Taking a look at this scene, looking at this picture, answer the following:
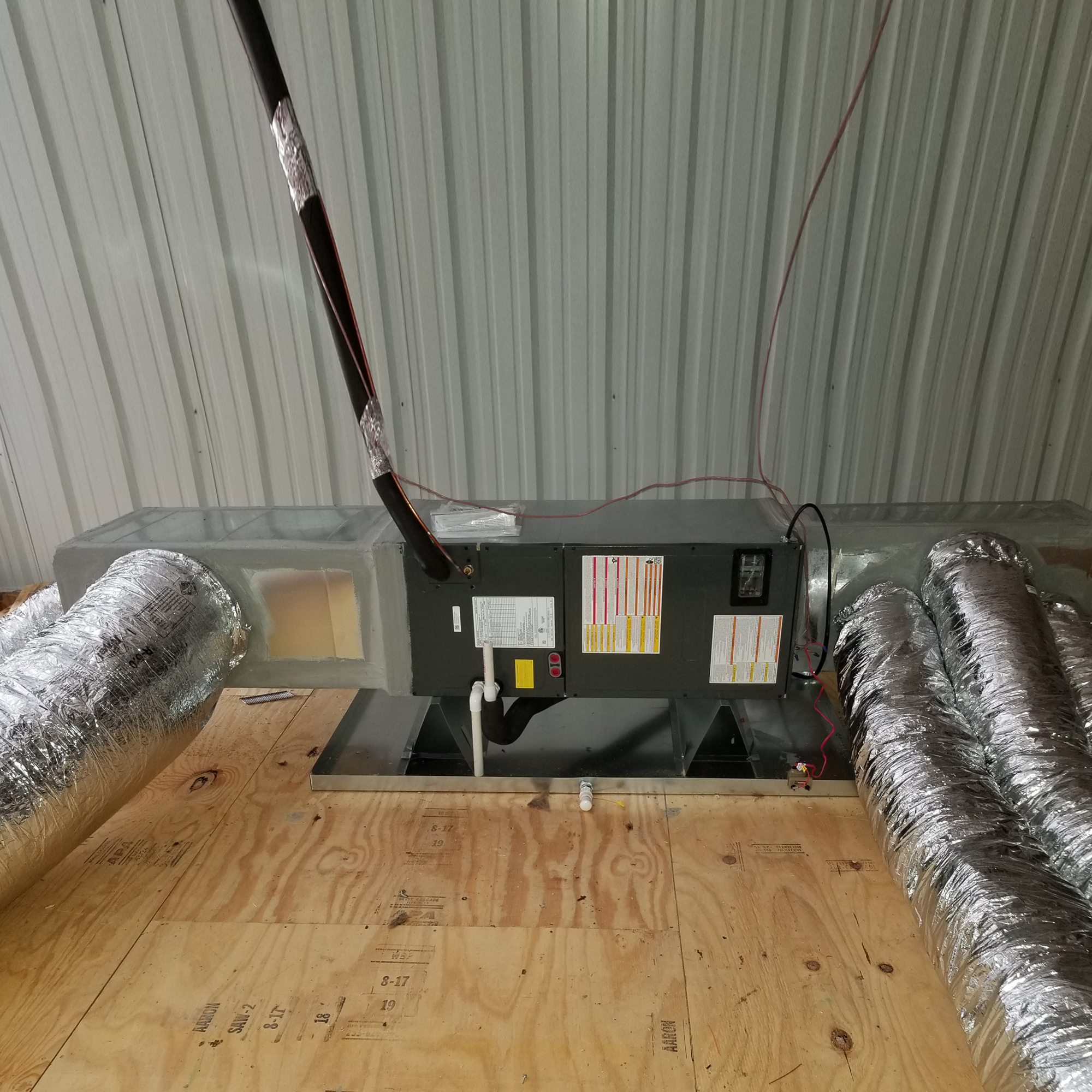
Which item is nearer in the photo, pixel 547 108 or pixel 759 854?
pixel 759 854

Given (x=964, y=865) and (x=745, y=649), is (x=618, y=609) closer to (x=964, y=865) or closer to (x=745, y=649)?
(x=745, y=649)

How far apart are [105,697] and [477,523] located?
2.24ft

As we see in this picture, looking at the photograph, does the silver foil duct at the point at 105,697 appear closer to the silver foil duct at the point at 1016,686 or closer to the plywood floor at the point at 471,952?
the plywood floor at the point at 471,952

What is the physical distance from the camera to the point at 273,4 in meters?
1.64

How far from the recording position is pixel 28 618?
150 centimetres

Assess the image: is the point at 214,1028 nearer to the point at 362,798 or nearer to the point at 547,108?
the point at 362,798

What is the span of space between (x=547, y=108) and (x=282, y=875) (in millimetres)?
1855

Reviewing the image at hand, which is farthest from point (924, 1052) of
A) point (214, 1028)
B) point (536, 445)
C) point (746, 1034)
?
point (536, 445)

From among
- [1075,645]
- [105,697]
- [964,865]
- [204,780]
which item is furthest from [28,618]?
[1075,645]

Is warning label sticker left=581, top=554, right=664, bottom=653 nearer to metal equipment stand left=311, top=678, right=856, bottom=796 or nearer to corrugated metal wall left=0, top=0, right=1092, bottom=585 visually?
metal equipment stand left=311, top=678, right=856, bottom=796

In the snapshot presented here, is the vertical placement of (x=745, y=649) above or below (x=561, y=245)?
below

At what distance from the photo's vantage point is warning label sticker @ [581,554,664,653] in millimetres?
1206

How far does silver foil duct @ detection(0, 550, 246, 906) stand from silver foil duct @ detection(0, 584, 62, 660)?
0.43 metres

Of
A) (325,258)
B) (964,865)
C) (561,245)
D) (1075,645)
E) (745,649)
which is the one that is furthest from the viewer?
(561,245)
